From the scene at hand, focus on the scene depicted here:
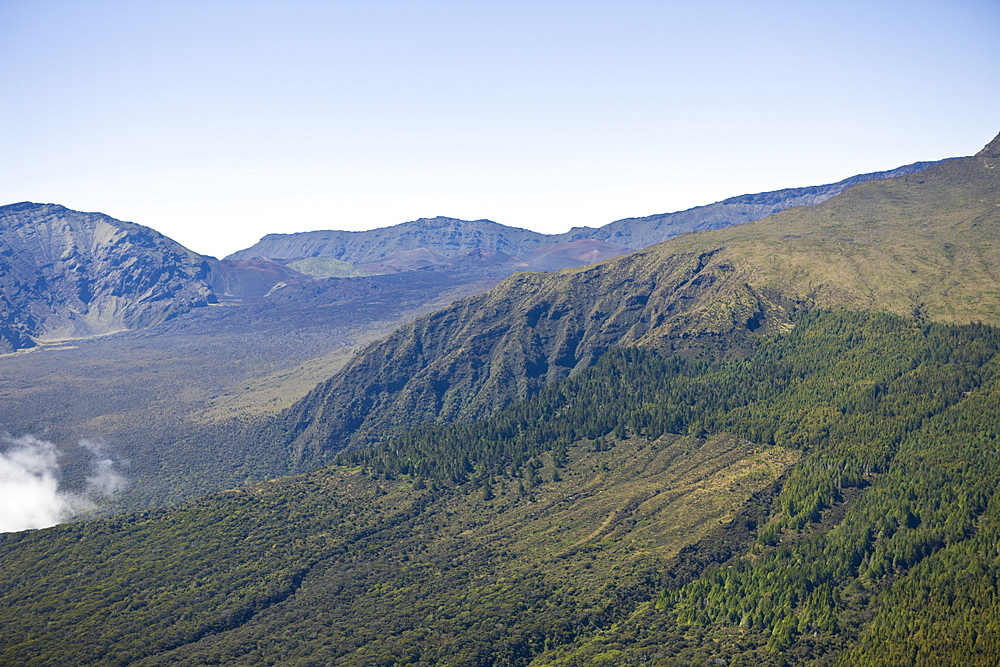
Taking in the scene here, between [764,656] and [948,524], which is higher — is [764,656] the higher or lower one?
the lower one

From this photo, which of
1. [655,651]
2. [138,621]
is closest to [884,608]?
[655,651]

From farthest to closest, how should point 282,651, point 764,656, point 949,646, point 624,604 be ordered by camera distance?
point 624,604 → point 282,651 → point 764,656 → point 949,646

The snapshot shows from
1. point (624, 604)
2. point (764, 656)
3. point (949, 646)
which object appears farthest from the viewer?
point (624, 604)

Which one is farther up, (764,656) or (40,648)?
(40,648)

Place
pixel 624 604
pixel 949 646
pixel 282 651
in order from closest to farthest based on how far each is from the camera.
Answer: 1. pixel 949 646
2. pixel 282 651
3. pixel 624 604

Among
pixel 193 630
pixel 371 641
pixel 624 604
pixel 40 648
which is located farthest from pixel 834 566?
pixel 40 648

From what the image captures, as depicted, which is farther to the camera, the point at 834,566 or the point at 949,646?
the point at 834,566

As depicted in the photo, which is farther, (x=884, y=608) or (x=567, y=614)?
(x=567, y=614)

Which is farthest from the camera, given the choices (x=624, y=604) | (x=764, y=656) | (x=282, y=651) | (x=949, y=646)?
(x=624, y=604)

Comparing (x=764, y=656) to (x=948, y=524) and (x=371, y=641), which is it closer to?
(x=948, y=524)

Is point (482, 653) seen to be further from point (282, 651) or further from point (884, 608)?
point (884, 608)
